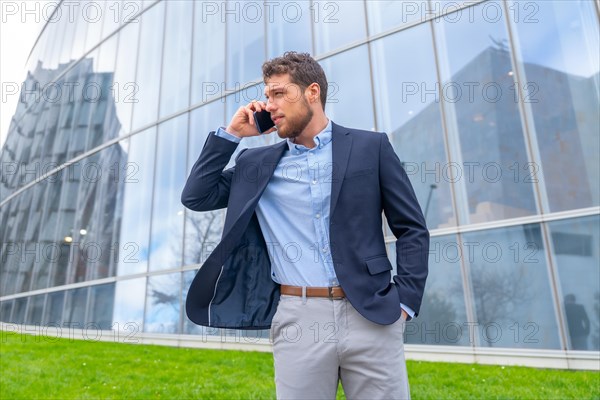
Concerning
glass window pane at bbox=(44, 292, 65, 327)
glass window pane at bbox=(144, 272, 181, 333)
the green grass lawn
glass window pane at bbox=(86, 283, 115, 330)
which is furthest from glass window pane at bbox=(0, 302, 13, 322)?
the green grass lawn

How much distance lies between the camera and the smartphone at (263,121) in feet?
7.52

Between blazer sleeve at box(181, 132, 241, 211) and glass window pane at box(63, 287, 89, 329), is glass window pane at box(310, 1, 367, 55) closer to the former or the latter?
blazer sleeve at box(181, 132, 241, 211)

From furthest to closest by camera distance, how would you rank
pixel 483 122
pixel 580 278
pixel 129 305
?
pixel 129 305 → pixel 483 122 → pixel 580 278

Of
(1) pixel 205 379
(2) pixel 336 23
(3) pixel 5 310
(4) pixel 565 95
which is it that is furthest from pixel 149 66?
(4) pixel 565 95

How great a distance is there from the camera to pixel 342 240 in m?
2.05

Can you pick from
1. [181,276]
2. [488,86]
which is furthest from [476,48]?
[181,276]

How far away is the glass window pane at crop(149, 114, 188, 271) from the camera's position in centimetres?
1130

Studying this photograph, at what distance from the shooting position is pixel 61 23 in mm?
21641

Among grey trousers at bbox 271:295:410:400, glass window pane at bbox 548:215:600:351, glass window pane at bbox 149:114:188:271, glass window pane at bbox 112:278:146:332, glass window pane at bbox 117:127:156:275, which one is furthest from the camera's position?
glass window pane at bbox 117:127:156:275

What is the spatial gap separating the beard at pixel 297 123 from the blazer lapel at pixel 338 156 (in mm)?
186

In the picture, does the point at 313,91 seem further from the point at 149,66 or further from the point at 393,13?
the point at 149,66

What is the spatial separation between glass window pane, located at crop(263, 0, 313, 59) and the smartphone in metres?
8.34

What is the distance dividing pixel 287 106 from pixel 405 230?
0.85 metres

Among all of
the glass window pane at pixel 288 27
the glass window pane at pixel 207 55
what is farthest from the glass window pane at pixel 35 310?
the glass window pane at pixel 288 27
